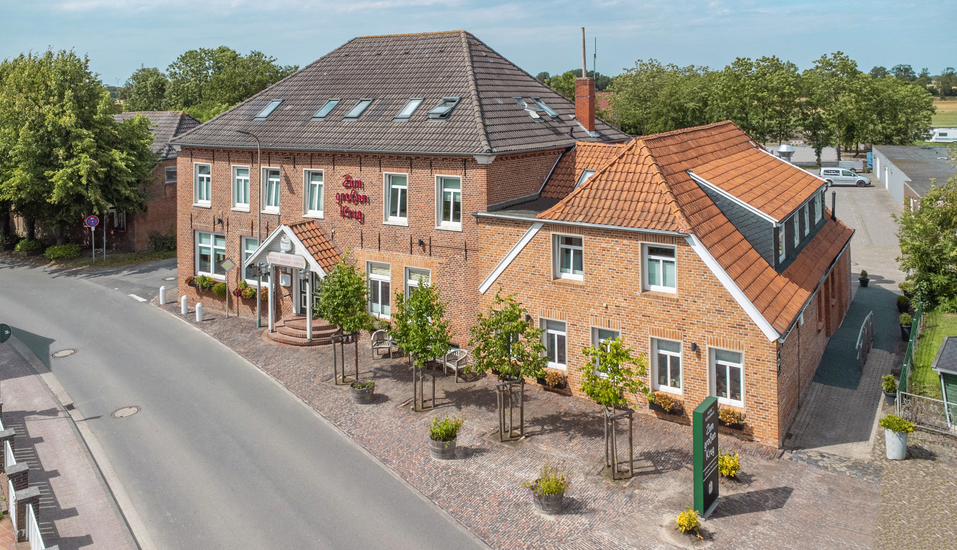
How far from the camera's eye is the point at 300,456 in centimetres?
1812

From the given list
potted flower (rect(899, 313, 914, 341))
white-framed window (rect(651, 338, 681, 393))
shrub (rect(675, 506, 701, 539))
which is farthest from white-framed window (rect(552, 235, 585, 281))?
potted flower (rect(899, 313, 914, 341))

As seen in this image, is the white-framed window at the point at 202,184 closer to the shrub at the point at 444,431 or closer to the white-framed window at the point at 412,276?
the white-framed window at the point at 412,276

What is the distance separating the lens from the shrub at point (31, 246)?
43750 mm

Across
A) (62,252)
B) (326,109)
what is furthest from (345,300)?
(62,252)

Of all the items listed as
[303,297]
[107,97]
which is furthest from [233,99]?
[303,297]

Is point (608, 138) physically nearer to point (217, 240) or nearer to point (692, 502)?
point (217, 240)

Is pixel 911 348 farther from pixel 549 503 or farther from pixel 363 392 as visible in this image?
pixel 363 392

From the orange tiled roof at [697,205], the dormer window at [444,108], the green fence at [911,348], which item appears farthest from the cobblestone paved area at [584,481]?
the dormer window at [444,108]

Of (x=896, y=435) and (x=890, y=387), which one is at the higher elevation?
(x=890, y=387)

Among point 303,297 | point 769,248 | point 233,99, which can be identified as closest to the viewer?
point 769,248

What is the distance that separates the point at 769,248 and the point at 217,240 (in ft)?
70.8

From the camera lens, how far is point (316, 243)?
2700 centimetres

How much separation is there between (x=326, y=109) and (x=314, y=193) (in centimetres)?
337

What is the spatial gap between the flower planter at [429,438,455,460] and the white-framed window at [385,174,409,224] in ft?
31.5
